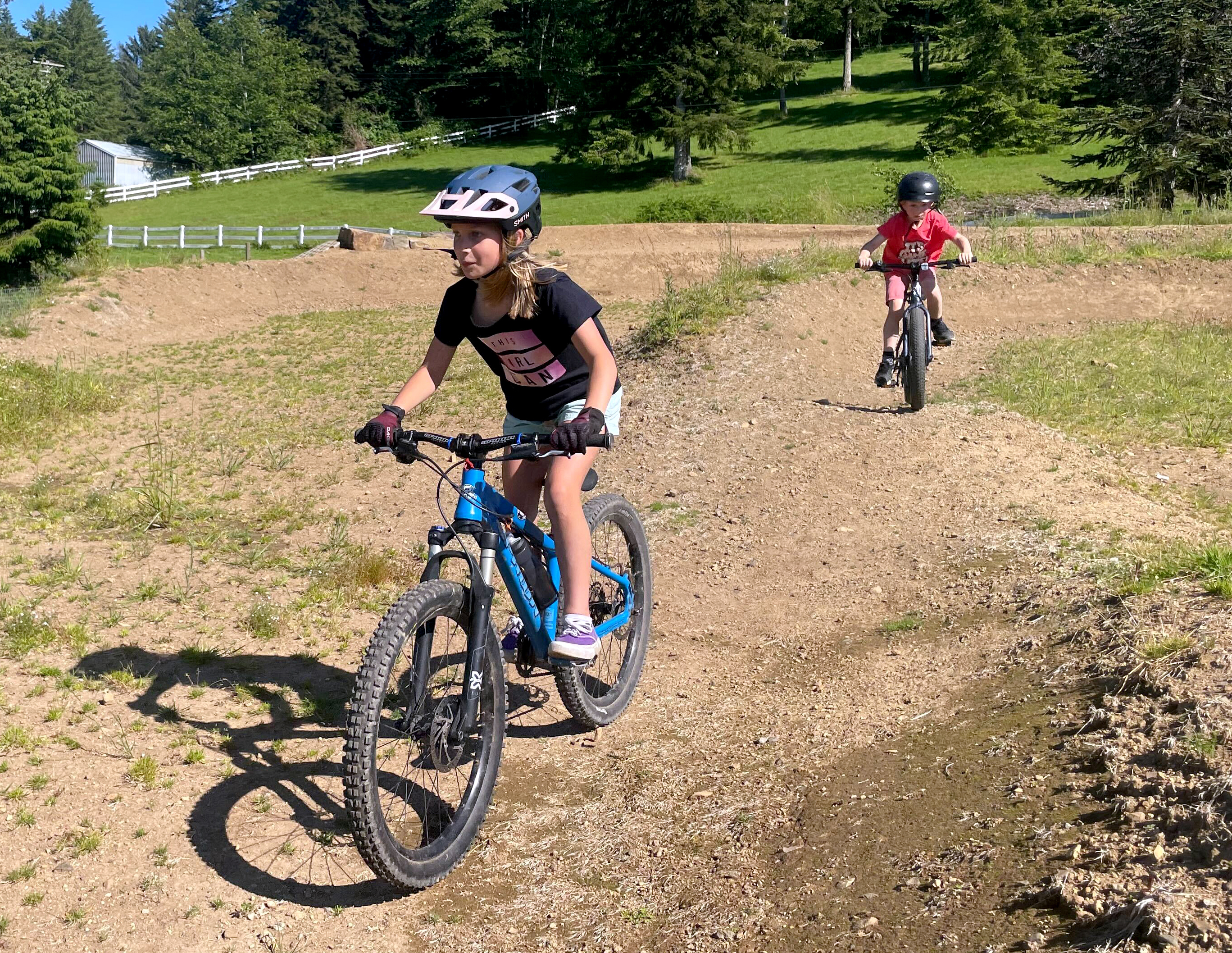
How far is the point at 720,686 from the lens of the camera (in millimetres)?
5809

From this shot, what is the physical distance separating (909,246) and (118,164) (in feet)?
251

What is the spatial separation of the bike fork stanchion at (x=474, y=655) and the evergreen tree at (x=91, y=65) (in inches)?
3923

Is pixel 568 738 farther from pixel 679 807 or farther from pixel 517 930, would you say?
pixel 517 930

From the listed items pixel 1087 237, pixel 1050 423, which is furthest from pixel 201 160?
pixel 1050 423

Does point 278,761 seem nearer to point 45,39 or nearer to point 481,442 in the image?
point 481,442

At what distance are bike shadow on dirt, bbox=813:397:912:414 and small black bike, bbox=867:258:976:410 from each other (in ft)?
0.85

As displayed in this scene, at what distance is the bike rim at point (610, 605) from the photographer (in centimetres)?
540

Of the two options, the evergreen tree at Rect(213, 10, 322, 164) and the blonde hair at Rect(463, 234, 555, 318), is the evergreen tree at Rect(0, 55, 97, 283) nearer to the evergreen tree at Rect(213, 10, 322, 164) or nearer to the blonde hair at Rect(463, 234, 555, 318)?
the blonde hair at Rect(463, 234, 555, 318)

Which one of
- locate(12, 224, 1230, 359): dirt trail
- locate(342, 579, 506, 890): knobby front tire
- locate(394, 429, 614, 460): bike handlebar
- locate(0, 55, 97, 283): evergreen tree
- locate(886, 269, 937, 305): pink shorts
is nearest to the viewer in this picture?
locate(342, 579, 506, 890): knobby front tire

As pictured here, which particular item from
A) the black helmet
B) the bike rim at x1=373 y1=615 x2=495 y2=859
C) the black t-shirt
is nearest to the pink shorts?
the black helmet

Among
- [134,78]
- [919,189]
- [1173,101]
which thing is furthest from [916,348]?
[134,78]

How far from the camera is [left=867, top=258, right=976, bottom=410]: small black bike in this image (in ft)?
31.9

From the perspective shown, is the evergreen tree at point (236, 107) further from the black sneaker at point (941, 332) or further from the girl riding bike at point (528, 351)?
the girl riding bike at point (528, 351)

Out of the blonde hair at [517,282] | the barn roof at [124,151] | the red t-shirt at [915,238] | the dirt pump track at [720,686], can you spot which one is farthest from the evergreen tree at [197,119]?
the blonde hair at [517,282]
